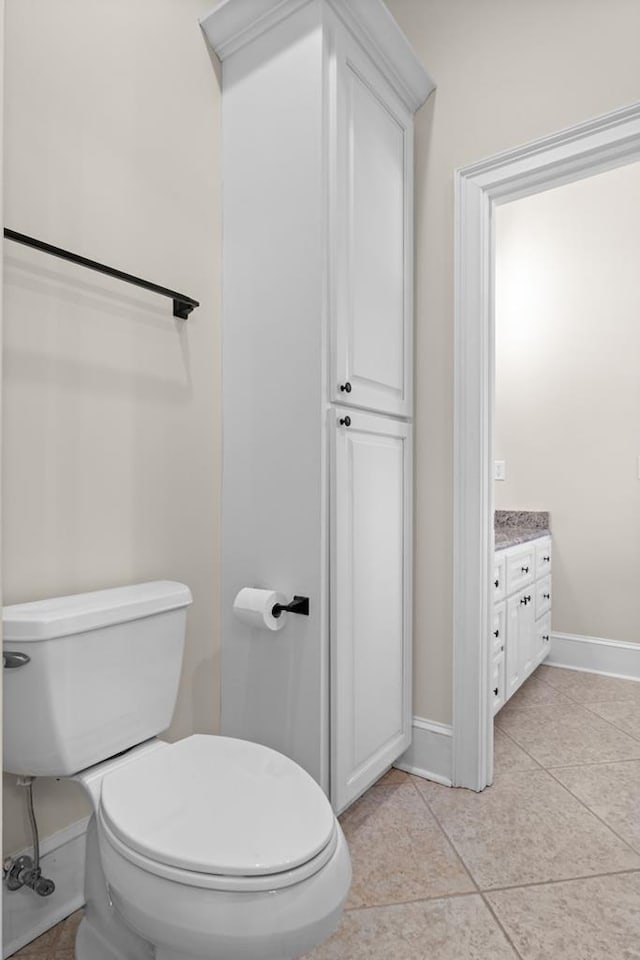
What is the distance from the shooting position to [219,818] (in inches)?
37.6

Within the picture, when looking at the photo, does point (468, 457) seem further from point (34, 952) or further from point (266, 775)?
point (34, 952)

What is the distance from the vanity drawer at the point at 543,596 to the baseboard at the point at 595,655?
23cm

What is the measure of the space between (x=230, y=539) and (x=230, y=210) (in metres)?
0.97

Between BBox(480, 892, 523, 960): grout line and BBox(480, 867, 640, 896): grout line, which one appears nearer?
BBox(480, 892, 523, 960): grout line

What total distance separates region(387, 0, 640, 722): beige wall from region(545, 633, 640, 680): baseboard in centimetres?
146

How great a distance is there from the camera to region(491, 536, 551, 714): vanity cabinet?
7.32 ft

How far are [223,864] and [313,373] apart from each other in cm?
107

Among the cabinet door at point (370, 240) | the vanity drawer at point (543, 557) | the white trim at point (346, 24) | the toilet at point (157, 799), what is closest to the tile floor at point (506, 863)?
the toilet at point (157, 799)

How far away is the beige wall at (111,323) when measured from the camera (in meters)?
1.23

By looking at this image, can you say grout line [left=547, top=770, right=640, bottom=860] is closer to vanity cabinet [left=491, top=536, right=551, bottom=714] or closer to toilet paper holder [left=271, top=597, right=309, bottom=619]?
vanity cabinet [left=491, top=536, right=551, bottom=714]

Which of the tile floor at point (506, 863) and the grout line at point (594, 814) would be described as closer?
the tile floor at point (506, 863)

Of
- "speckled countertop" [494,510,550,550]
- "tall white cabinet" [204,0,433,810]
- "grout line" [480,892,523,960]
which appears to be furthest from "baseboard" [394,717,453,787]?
"speckled countertop" [494,510,550,550]

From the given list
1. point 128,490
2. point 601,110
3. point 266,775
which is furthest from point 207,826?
point 601,110

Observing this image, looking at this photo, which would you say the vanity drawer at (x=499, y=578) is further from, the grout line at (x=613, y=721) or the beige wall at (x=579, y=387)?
the beige wall at (x=579, y=387)
